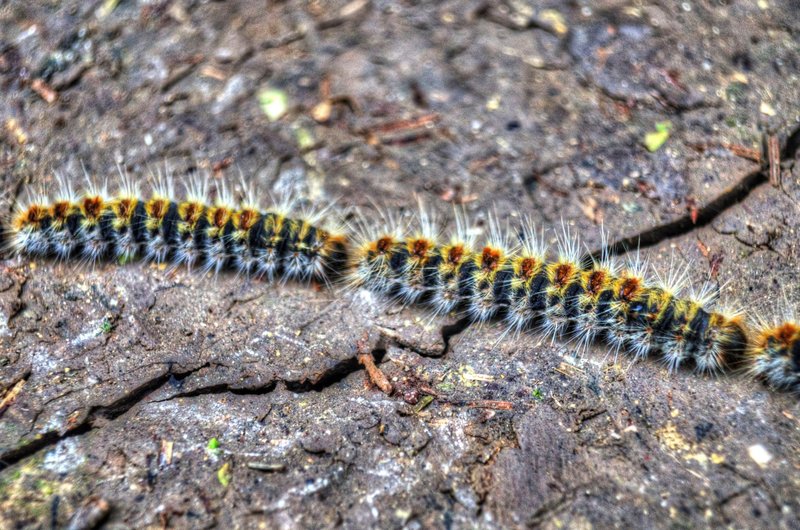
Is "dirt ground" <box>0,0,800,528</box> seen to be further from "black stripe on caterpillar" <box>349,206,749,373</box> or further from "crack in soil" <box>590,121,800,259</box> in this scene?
"black stripe on caterpillar" <box>349,206,749,373</box>

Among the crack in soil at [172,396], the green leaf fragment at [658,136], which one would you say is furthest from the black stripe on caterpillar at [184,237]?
the green leaf fragment at [658,136]

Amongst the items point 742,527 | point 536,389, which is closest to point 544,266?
point 536,389

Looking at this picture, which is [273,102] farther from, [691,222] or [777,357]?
[777,357]

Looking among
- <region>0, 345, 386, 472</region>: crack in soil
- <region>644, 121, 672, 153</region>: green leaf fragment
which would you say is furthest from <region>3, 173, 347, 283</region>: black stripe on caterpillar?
<region>644, 121, 672, 153</region>: green leaf fragment

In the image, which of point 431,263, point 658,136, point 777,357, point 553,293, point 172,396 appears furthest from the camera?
point 658,136

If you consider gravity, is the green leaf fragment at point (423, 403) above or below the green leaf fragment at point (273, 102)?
below

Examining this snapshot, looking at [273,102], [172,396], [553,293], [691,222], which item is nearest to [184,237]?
[172,396]

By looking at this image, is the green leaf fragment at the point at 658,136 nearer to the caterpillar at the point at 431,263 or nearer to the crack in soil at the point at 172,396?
the caterpillar at the point at 431,263
